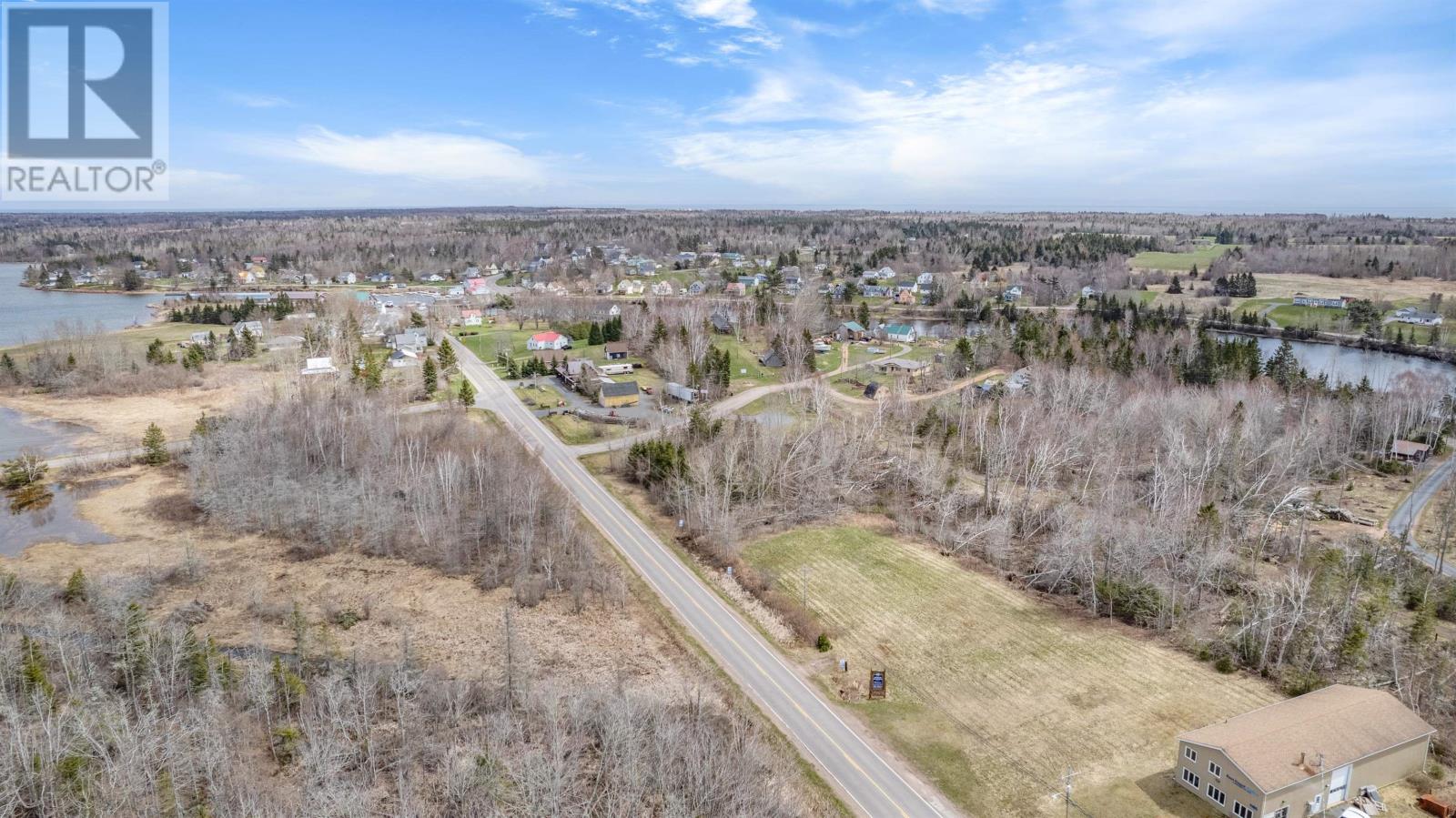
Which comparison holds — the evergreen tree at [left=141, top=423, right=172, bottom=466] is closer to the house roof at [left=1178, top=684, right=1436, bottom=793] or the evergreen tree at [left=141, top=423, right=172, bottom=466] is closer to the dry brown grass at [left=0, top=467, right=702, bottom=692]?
the dry brown grass at [left=0, top=467, right=702, bottom=692]

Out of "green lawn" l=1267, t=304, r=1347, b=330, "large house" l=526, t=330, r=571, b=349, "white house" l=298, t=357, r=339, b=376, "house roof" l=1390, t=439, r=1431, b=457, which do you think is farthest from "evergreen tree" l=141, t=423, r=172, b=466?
"green lawn" l=1267, t=304, r=1347, b=330

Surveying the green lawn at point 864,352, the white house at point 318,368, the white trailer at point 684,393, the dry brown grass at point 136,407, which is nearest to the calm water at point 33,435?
the dry brown grass at point 136,407

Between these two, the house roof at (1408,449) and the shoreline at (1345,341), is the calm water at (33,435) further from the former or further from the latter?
the shoreline at (1345,341)

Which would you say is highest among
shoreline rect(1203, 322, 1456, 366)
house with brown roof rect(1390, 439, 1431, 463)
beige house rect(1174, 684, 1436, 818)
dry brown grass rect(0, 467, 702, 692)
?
shoreline rect(1203, 322, 1456, 366)

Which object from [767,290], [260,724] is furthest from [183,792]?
[767,290]

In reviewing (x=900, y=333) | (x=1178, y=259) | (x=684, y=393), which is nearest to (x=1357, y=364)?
(x=900, y=333)

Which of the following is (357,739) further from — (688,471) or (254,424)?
(254,424)

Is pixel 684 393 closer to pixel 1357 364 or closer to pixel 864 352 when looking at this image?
pixel 864 352
